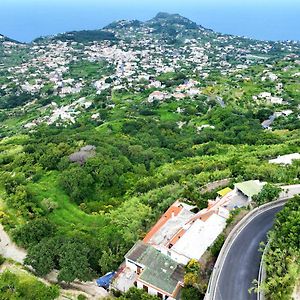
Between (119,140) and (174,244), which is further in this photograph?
(119,140)

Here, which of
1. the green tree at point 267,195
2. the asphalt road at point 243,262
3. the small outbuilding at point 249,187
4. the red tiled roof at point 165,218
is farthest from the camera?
the small outbuilding at point 249,187

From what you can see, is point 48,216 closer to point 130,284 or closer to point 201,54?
point 130,284

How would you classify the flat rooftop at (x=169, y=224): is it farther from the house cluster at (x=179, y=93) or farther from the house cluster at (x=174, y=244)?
the house cluster at (x=179, y=93)

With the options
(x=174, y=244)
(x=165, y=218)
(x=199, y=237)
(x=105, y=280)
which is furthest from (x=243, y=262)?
(x=105, y=280)

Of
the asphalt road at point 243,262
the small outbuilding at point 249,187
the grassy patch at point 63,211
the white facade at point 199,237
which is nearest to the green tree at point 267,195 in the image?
the small outbuilding at point 249,187

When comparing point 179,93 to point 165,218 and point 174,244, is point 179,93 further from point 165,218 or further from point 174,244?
point 174,244
